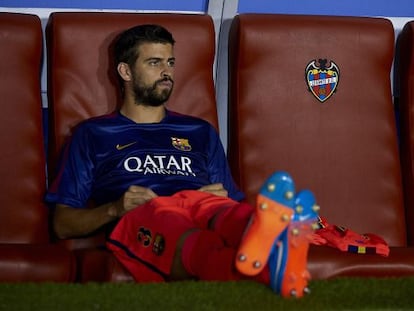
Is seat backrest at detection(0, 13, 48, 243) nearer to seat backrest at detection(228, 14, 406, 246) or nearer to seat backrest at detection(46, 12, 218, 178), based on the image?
seat backrest at detection(46, 12, 218, 178)

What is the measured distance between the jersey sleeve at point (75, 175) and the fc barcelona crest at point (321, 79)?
77 centimetres

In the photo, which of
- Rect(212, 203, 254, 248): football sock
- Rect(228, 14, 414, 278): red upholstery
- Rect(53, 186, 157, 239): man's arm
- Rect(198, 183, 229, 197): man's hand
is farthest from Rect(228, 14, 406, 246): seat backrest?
Rect(212, 203, 254, 248): football sock

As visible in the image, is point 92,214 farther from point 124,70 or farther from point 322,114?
point 322,114

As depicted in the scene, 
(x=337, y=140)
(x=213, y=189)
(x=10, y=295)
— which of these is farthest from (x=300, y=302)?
(x=337, y=140)

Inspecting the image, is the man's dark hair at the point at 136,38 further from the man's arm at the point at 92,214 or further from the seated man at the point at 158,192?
the man's arm at the point at 92,214

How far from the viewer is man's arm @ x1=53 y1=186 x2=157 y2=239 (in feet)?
8.16

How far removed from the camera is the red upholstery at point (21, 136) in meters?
2.88

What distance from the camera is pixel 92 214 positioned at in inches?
104

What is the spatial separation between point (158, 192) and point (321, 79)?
2.50ft

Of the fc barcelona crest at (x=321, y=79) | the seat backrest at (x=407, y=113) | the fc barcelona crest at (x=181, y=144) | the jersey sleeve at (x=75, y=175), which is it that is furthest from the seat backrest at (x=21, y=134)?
the seat backrest at (x=407, y=113)

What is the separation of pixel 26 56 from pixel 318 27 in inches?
35.9

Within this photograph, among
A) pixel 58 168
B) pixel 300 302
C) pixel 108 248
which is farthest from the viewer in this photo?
pixel 58 168

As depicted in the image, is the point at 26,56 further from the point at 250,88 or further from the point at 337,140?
the point at 337,140

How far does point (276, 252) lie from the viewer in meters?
1.87
